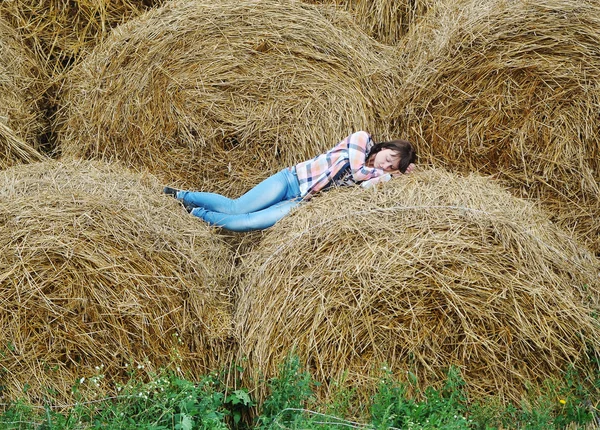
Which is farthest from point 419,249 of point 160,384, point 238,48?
point 238,48

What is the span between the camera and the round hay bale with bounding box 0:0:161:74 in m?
6.64

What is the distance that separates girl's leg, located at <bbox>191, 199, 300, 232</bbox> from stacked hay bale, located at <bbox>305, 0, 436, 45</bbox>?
1.64 m

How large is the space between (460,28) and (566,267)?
1.83 meters

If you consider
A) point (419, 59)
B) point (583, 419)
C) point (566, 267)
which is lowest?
point (583, 419)

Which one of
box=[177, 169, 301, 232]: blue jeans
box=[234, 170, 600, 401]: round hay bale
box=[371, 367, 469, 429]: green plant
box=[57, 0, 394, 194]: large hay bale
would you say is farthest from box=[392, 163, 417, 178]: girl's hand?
box=[371, 367, 469, 429]: green plant

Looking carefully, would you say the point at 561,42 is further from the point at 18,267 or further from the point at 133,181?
the point at 18,267

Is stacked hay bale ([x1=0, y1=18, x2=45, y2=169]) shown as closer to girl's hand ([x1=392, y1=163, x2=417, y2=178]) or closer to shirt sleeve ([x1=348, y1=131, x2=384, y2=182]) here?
shirt sleeve ([x1=348, y1=131, x2=384, y2=182])

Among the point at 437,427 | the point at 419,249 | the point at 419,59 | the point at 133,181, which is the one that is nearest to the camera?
the point at 437,427

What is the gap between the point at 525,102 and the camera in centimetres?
577

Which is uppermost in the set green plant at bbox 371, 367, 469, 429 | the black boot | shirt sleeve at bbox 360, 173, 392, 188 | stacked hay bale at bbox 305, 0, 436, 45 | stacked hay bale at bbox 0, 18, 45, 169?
stacked hay bale at bbox 305, 0, 436, 45

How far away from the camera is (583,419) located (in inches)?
171

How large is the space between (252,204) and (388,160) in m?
0.88

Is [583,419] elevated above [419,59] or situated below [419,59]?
below

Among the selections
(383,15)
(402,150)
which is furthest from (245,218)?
(383,15)
